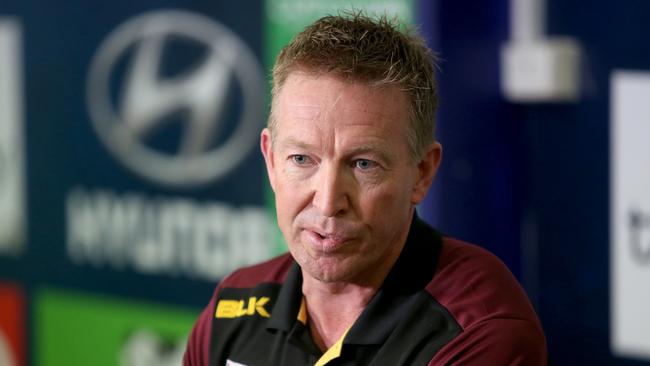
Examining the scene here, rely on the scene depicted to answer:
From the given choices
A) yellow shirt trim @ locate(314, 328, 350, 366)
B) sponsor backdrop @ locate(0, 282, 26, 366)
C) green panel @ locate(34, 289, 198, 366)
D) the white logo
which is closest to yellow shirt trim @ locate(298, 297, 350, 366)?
yellow shirt trim @ locate(314, 328, 350, 366)

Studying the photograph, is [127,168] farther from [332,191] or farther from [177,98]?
[332,191]

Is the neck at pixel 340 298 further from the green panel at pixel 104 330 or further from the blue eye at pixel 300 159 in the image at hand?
the green panel at pixel 104 330

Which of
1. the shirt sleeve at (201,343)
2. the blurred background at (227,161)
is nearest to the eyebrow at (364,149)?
the shirt sleeve at (201,343)

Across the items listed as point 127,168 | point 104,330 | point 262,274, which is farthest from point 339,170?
point 104,330

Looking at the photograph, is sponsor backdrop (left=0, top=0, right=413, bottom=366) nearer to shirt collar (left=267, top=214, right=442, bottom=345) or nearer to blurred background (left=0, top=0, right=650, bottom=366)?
blurred background (left=0, top=0, right=650, bottom=366)

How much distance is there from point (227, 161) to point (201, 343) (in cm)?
169

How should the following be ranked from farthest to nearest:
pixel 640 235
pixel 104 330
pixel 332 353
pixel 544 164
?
pixel 104 330 → pixel 544 164 → pixel 640 235 → pixel 332 353

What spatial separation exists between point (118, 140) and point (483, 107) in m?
1.19

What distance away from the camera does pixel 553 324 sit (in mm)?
3070

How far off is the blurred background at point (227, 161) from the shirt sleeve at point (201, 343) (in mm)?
1297

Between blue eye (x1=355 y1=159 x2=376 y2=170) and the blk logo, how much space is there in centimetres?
148

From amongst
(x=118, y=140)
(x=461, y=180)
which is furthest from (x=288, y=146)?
(x=118, y=140)

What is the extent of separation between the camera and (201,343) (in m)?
1.75

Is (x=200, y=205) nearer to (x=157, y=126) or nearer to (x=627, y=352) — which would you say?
(x=157, y=126)
